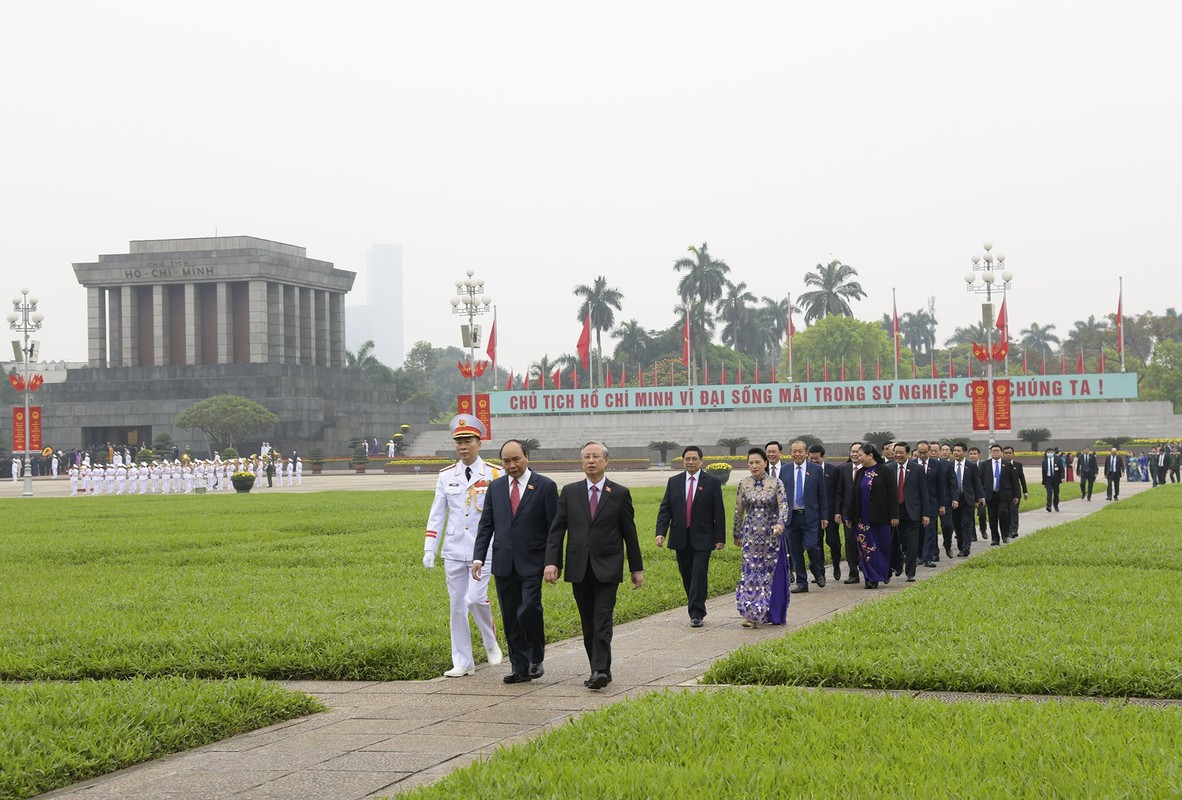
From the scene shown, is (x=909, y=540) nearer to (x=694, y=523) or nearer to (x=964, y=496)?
(x=964, y=496)

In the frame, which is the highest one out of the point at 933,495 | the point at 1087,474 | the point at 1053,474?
the point at 933,495

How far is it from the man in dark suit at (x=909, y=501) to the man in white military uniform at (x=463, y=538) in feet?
22.9

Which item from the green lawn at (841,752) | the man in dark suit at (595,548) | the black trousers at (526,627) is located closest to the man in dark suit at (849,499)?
the man in dark suit at (595,548)

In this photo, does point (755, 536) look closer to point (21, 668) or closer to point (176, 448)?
point (21, 668)

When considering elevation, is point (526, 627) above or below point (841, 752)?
above

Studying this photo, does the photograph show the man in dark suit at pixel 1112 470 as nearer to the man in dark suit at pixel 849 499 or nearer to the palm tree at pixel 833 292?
the man in dark suit at pixel 849 499

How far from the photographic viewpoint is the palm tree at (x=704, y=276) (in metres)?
97.6

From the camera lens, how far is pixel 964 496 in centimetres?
1923

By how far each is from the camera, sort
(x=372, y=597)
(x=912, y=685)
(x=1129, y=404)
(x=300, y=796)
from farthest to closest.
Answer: (x=1129, y=404), (x=372, y=597), (x=912, y=685), (x=300, y=796)

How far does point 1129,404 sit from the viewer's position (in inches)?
2739

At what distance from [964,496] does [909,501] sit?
165 inches

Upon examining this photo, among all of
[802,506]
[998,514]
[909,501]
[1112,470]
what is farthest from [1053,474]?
[802,506]

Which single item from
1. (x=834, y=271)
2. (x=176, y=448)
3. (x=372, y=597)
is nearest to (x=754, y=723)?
(x=372, y=597)

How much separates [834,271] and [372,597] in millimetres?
92471
